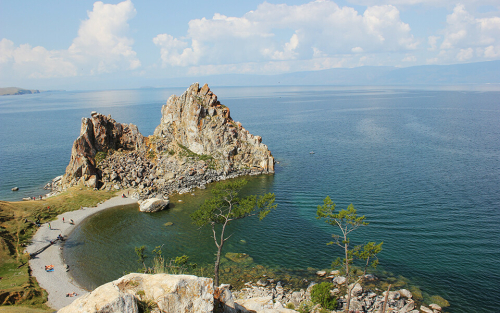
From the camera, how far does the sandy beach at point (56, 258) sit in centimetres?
3972

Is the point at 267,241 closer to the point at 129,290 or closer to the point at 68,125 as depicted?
the point at 129,290

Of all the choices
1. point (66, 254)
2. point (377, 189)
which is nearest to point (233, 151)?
point (377, 189)

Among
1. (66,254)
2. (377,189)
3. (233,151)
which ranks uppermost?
(233,151)

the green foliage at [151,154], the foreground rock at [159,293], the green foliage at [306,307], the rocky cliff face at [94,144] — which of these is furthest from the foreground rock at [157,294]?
the green foliage at [151,154]

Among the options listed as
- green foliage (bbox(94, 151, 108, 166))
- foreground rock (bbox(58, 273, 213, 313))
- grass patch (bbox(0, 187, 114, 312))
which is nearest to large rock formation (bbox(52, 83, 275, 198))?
green foliage (bbox(94, 151, 108, 166))

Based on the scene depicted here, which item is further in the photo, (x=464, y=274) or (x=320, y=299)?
(x=464, y=274)

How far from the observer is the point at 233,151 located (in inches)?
3556

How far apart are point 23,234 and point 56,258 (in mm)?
10839

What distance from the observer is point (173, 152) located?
90.6 m

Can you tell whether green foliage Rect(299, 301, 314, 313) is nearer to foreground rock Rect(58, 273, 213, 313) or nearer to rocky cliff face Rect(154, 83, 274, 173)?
foreground rock Rect(58, 273, 213, 313)

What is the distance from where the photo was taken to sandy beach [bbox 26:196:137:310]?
39719 millimetres

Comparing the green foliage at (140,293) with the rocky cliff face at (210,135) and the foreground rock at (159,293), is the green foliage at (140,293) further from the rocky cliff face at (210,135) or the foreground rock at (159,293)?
the rocky cliff face at (210,135)

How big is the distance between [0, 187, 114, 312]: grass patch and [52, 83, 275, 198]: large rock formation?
6.76 meters

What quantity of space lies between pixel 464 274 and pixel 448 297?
6301mm
